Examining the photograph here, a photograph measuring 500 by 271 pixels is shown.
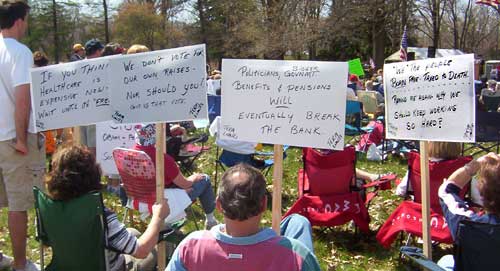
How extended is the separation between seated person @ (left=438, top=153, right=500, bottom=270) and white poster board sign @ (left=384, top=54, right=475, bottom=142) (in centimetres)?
20

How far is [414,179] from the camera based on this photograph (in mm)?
4059

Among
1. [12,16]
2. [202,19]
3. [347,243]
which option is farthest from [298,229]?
[202,19]

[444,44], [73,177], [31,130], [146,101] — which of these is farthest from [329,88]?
[444,44]

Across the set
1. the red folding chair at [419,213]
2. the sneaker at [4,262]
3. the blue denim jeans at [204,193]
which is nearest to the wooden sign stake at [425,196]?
the red folding chair at [419,213]

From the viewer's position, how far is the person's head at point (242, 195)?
1.94 metres

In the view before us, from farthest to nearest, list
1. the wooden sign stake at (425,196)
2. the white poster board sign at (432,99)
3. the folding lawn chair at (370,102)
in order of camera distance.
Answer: the folding lawn chair at (370,102)
the wooden sign stake at (425,196)
the white poster board sign at (432,99)

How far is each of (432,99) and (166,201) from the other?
1618mm

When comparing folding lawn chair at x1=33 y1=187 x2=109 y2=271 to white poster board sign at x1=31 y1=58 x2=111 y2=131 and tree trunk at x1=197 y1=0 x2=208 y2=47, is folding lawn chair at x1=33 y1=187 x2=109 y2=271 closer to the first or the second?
white poster board sign at x1=31 y1=58 x2=111 y2=131

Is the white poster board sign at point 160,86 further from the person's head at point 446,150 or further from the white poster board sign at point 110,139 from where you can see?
the white poster board sign at point 110,139

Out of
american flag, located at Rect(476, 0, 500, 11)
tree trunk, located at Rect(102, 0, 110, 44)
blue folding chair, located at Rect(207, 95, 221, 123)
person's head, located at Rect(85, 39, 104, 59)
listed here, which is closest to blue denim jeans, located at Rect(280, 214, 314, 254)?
person's head, located at Rect(85, 39, 104, 59)

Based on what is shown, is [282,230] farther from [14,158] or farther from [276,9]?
[276,9]

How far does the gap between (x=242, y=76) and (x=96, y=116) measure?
3.00ft

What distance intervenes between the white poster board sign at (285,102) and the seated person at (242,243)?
0.87m

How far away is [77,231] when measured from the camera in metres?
A: 2.59
